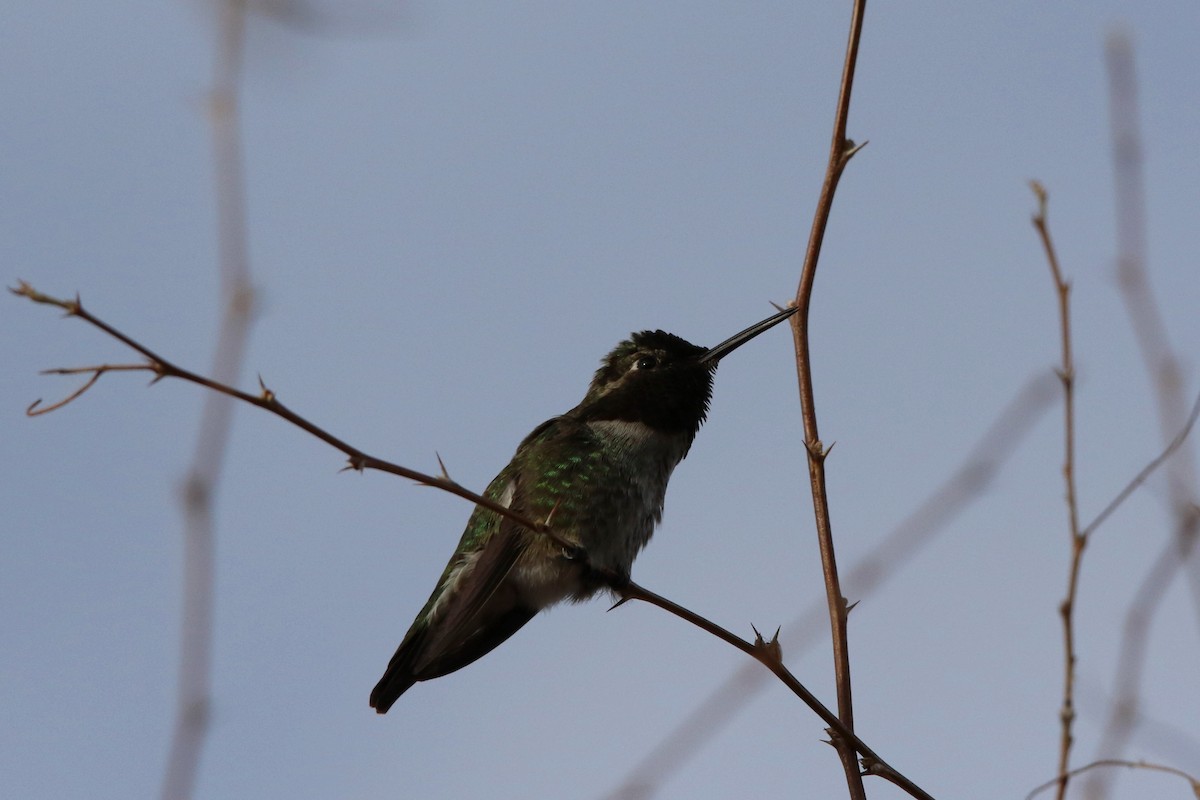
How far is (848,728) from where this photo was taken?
2914mm

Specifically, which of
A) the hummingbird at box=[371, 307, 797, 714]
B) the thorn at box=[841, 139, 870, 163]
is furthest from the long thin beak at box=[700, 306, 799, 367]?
the thorn at box=[841, 139, 870, 163]

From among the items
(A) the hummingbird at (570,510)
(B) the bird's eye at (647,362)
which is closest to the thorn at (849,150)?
(A) the hummingbird at (570,510)

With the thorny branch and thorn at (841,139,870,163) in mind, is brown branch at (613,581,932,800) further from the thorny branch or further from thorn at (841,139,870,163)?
thorn at (841,139,870,163)

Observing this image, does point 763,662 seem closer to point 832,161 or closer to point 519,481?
point 832,161

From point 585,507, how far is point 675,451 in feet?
2.91

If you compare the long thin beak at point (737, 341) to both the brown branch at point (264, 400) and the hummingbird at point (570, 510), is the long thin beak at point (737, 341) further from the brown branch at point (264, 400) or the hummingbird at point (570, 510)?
the brown branch at point (264, 400)

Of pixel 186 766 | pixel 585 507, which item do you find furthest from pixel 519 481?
pixel 186 766

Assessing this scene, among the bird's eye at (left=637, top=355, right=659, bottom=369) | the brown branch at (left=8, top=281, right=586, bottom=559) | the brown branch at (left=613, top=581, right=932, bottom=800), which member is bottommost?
the brown branch at (left=613, top=581, right=932, bottom=800)

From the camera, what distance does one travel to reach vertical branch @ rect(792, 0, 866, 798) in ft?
9.67

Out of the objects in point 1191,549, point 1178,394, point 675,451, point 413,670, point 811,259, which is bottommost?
point 1191,549

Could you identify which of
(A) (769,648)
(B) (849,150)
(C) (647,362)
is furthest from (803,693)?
(C) (647,362)

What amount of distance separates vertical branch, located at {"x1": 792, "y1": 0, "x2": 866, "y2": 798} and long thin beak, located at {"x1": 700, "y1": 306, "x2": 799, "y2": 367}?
117 inches

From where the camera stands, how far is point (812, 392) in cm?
319

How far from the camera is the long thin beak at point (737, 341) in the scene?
6391 millimetres
